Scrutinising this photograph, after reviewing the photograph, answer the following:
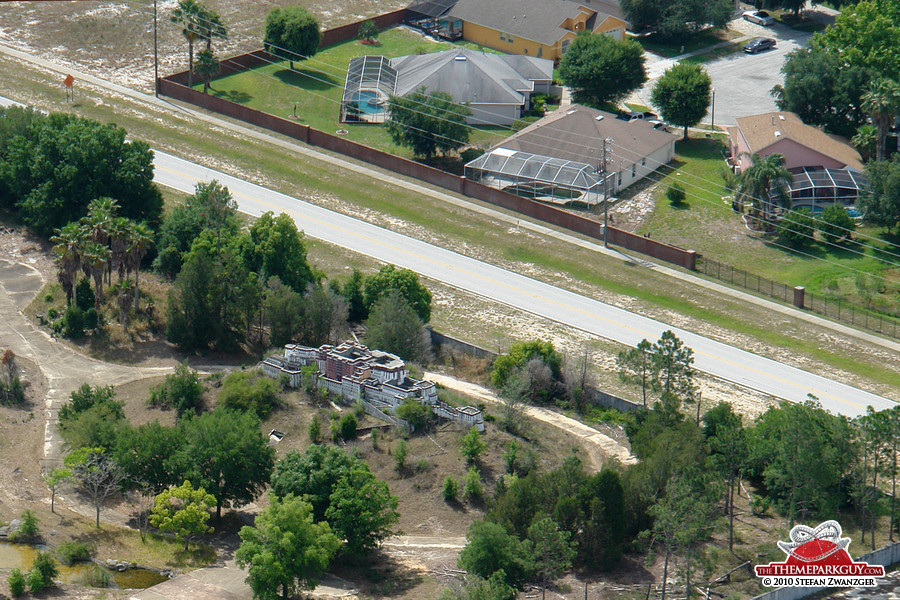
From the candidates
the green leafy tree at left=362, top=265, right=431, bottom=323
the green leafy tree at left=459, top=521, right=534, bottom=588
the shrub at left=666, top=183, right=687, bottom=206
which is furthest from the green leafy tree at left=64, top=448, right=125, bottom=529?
the shrub at left=666, top=183, right=687, bottom=206

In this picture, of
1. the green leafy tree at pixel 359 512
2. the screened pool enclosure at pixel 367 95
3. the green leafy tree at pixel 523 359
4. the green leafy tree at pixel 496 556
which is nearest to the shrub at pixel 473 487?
the green leafy tree at pixel 359 512

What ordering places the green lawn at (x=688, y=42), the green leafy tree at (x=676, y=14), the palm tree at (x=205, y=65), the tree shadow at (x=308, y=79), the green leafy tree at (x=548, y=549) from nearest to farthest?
the green leafy tree at (x=548, y=549), the palm tree at (x=205, y=65), the tree shadow at (x=308, y=79), the green leafy tree at (x=676, y=14), the green lawn at (x=688, y=42)

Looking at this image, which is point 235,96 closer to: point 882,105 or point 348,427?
point 882,105

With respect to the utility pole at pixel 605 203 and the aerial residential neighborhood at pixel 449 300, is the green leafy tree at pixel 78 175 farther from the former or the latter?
the utility pole at pixel 605 203

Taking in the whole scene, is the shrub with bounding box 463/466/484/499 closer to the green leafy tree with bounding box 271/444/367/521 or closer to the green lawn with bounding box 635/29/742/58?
the green leafy tree with bounding box 271/444/367/521

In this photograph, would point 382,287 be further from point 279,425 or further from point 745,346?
point 745,346

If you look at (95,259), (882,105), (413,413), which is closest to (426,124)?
(95,259)

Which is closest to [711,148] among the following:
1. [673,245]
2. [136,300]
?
[673,245]
